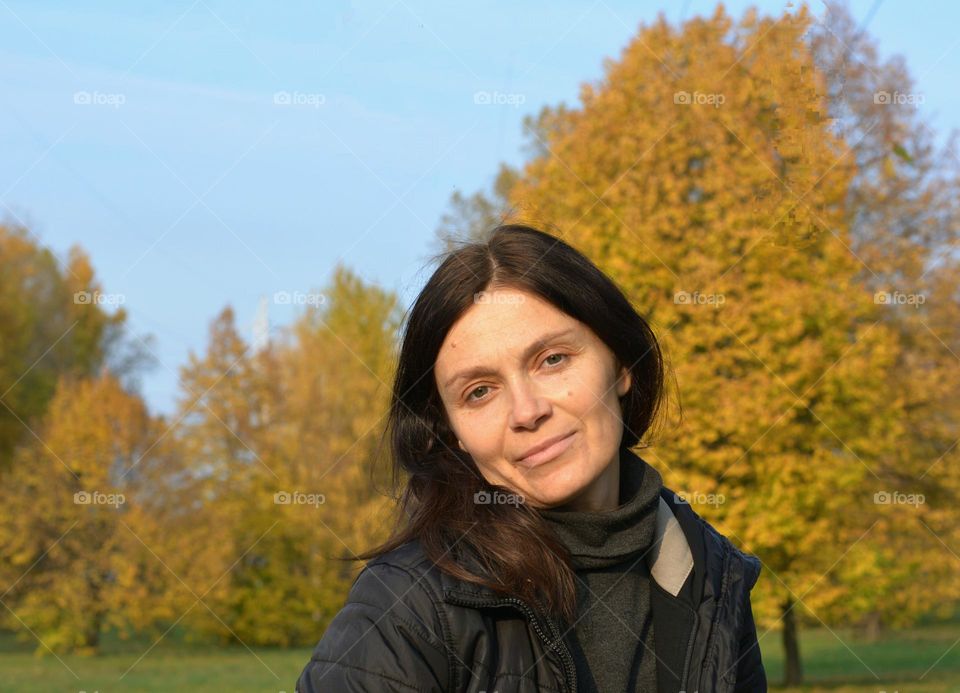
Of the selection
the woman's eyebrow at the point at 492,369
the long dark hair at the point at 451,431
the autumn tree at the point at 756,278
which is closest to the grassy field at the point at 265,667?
the autumn tree at the point at 756,278

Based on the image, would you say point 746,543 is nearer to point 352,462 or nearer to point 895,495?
point 895,495

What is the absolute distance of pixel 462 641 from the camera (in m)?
2.31

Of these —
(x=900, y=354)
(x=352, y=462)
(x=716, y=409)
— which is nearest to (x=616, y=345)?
(x=716, y=409)

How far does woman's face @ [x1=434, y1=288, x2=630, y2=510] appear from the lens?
2.66 meters

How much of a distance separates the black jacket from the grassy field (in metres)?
22.3

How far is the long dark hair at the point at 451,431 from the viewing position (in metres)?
2.53

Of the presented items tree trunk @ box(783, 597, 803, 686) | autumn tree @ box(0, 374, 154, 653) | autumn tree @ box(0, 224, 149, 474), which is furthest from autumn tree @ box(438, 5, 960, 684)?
autumn tree @ box(0, 224, 149, 474)

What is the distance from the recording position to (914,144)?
21.5m

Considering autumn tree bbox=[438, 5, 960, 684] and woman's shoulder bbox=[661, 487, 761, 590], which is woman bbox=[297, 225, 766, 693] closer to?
woman's shoulder bbox=[661, 487, 761, 590]

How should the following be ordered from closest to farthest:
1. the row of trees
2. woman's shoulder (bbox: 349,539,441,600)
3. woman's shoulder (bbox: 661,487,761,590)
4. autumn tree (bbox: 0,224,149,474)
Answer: woman's shoulder (bbox: 349,539,441,600) < woman's shoulder (bbox: 661,487,761,590) < the row of trees < autumn tree (bbox: 0,224,149,474)

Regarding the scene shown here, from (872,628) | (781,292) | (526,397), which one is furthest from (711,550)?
(872,628)

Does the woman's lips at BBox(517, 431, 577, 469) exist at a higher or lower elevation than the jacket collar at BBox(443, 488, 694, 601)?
higher

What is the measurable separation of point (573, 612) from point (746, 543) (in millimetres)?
17531

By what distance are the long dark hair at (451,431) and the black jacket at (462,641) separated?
0.06m
